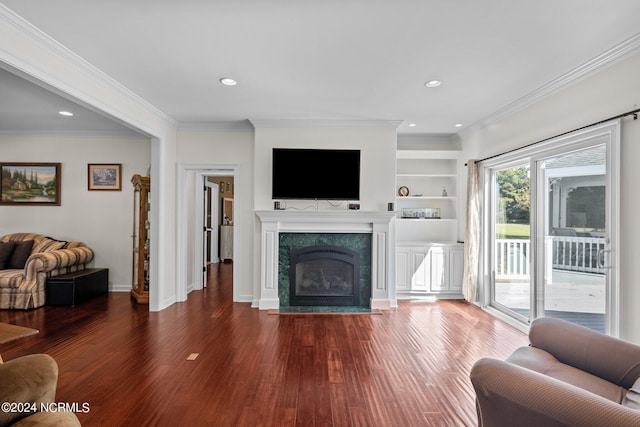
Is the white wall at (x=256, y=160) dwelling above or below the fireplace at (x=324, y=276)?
above

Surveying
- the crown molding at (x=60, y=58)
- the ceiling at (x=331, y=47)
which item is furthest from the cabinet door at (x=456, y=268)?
the crown molding at (x=60, y=58)

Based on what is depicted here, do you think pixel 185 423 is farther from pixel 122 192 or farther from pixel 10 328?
pixel 122 192

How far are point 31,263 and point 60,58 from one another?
10.3 ft

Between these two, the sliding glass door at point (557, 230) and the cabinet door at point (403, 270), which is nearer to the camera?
the sliding glass door at point (557, 230)

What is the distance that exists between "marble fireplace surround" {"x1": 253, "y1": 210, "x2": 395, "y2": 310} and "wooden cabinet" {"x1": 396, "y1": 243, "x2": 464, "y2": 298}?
507 millimetres

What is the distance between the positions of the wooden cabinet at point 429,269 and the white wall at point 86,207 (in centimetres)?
446

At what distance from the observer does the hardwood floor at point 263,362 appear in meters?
2.18

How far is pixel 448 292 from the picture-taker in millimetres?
5145

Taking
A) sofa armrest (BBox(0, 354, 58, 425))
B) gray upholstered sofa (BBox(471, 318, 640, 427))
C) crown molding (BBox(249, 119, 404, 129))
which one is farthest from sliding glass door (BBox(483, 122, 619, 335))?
sofa armrest (BBox(0, 354, 58, 425))

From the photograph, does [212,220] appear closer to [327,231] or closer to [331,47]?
[327,231]

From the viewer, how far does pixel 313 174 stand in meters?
4.55

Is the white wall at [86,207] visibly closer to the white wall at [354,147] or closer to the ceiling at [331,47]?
the ceiling at [331,47]

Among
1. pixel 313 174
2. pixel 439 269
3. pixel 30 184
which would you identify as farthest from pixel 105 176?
pixel 439 269

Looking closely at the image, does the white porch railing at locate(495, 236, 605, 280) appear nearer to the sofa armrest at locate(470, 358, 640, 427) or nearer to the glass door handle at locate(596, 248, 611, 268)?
the glass door handle at locate(596, 248, 611, 268)
